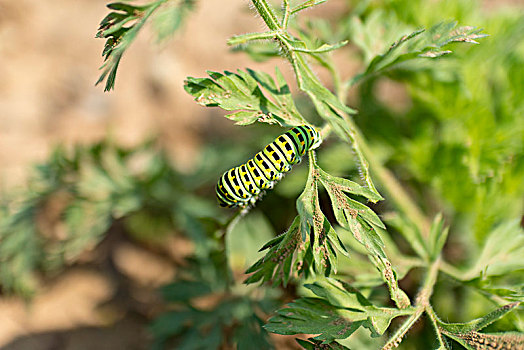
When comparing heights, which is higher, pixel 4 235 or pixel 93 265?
pixel 4 235

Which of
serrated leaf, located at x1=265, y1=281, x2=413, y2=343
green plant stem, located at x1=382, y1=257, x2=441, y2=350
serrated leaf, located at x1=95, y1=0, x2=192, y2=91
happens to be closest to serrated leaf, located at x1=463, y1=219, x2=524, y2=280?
green plant stem, located at x1=382, y1=257, x2=441, y2=350

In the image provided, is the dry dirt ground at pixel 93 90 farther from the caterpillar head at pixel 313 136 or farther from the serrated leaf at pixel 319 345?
the caterpillar head at pixel 313 136

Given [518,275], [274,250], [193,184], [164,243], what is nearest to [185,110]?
[193,184]

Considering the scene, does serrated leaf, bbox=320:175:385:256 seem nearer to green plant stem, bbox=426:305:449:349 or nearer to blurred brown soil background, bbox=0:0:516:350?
green plant stem, bbox=426:305:449:349

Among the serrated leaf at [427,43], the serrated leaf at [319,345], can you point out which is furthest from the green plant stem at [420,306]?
the serrated leaf at [427,43]

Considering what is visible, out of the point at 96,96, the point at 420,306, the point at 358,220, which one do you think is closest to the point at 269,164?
the point at 358,220

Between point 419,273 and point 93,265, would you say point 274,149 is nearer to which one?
point 419,273
